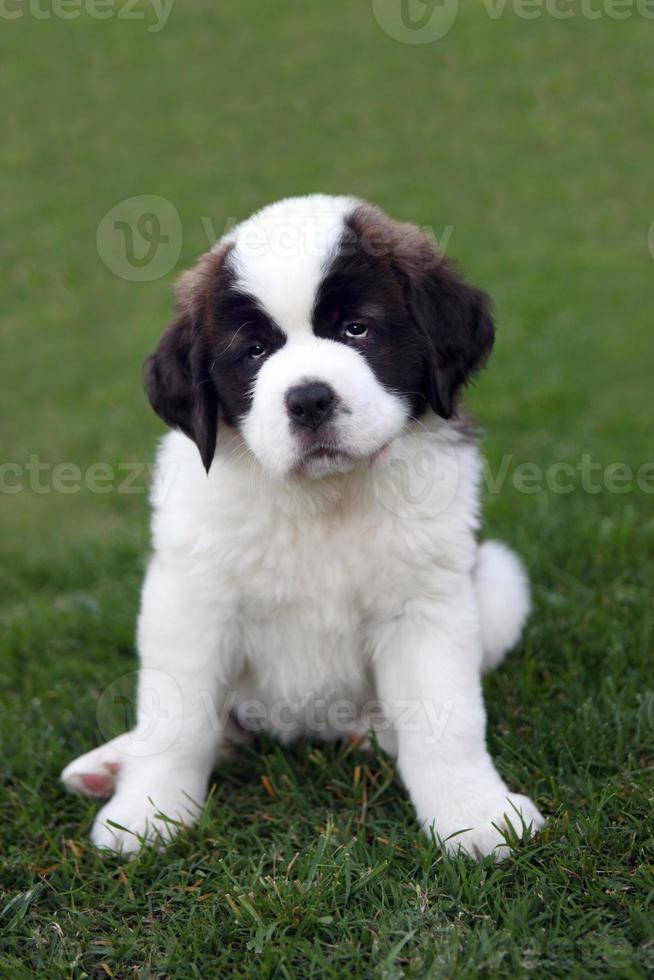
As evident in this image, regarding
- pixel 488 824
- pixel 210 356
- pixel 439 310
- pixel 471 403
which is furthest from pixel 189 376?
pixel 471 403

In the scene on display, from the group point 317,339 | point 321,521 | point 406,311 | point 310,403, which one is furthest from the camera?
point 321,521

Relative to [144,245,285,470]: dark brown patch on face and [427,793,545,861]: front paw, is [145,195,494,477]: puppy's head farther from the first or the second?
[427,793,545,861]: front paw

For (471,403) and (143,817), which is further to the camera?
(471,403)

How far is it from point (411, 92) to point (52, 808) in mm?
10519

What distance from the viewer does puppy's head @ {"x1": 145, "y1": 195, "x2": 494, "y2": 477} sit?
2756 mm

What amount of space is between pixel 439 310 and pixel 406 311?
0.12m

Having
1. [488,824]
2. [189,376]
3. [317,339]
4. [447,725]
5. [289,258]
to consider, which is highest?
[289,258]

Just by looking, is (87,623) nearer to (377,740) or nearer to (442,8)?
(377,740)

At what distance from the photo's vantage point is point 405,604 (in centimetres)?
310

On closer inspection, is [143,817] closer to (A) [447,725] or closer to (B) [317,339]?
(A) [447,725]

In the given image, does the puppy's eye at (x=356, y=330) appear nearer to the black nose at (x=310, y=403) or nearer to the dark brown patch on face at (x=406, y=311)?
the dark brown patch on face at (x=406, y=311)

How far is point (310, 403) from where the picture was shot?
8.86 feet

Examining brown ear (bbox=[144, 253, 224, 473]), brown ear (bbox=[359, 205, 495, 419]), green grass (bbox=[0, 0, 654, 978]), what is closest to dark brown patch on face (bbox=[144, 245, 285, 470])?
brown ear (bbox=[144, 253, 224, 473])

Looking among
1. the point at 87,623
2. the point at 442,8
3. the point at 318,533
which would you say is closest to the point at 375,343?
the point at 318,533
